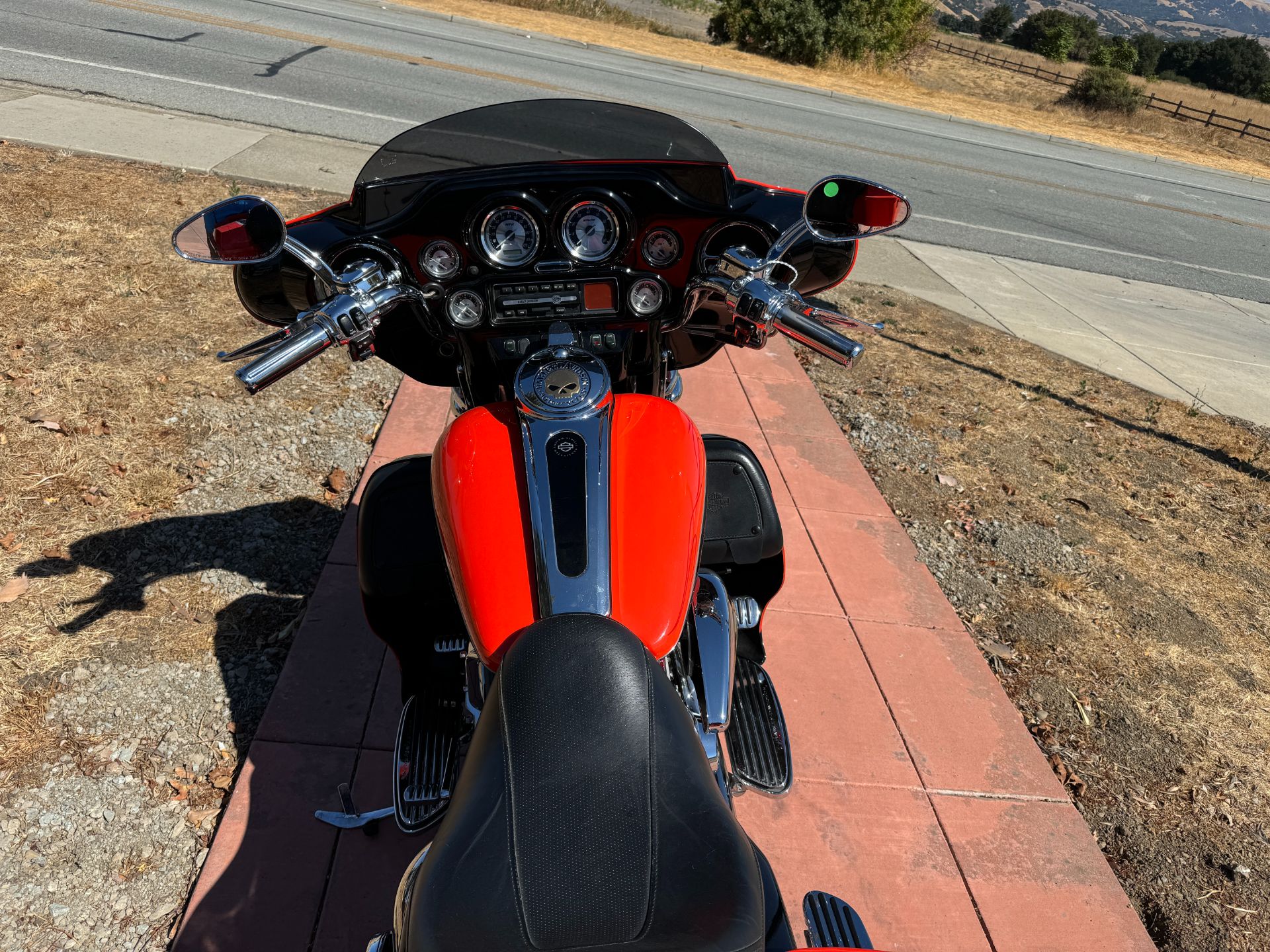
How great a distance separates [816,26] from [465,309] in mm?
21164

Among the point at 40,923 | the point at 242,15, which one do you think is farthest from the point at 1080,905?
the point at 242,15

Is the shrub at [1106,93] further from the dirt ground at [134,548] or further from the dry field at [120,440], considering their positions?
the dirt ground at [134,548]

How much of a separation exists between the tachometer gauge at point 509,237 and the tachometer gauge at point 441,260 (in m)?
0.09

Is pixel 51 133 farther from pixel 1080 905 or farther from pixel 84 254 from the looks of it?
pixel 1080 905

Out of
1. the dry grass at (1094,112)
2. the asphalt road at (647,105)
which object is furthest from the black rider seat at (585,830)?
the dry grass at (1094,112)

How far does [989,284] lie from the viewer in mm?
8070

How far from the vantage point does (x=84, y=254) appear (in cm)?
545

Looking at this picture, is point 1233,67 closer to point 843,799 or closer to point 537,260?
point 843,799

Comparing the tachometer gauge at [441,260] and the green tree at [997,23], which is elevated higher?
the green tree at [997,23]

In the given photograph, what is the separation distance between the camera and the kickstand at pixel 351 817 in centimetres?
236

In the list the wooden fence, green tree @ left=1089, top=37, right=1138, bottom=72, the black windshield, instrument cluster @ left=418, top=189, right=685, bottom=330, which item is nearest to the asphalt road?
the black windshield

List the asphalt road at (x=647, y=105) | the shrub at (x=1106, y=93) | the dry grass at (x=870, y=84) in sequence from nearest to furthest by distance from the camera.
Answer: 1. the asphalt road at (x=647, y=105)
2. the dry grass at (x=870, y=84)
3. the shrub at (x=1106, y=93)

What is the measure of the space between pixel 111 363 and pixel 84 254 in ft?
4.95

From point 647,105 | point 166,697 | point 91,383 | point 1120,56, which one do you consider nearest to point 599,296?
point 166,697
